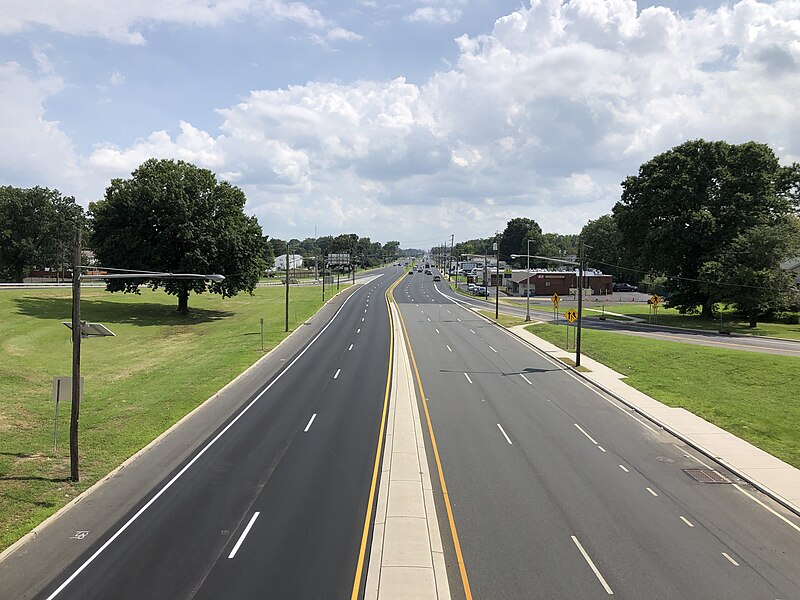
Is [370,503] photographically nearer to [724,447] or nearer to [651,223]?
[724,447]

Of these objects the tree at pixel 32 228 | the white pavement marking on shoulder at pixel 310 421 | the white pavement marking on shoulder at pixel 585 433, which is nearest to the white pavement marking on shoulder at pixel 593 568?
the white pavement marking on shoulder at pixel 585 433

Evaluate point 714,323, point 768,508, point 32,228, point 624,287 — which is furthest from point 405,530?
point 624,287

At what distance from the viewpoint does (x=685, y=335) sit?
175ft

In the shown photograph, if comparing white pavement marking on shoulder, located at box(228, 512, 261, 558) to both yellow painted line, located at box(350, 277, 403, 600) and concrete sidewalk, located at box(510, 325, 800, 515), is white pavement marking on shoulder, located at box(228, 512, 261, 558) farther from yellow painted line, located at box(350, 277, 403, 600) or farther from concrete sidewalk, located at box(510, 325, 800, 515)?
concrete sidewalk, located at box(510, 325, 800, 515)

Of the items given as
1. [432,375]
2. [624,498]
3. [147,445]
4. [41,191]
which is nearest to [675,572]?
[624,498]

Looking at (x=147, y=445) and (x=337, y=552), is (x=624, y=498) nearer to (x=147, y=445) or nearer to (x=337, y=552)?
(x=337, y=552)

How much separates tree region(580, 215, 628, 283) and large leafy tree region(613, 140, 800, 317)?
59070 mm

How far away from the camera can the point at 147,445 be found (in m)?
21.4

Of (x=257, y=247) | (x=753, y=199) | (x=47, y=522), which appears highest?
(x=753, y=199)

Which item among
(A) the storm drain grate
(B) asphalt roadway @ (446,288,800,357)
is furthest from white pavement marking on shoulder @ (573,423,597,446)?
(B) asphalt roadway @ (446,288,800,357)

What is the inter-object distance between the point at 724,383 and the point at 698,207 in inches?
1637

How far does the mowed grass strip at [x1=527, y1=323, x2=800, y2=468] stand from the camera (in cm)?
2411

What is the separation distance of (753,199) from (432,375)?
49.1 meters

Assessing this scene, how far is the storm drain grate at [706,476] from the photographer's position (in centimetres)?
1881
